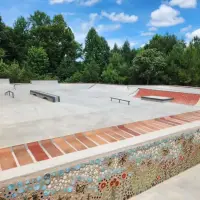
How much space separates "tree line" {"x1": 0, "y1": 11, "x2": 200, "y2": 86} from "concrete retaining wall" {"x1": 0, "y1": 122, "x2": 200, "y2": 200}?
48.0 ft

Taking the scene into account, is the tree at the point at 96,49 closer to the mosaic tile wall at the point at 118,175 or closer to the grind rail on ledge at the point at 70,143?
the grind rail on ledge at the point at 70,143

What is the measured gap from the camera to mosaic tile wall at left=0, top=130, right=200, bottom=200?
6.33 feet

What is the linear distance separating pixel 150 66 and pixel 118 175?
57.8ft

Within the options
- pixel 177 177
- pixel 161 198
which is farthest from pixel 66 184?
pixel 177 177

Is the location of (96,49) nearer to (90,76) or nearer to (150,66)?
(90,76)

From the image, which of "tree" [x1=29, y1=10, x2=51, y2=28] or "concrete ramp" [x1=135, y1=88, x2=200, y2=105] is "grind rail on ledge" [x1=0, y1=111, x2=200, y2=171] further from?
"tree" [x1=29, y1=10, x2=51, y2=28]

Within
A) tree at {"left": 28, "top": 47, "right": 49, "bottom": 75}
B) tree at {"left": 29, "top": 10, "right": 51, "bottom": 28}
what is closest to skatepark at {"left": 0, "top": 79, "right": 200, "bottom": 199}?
tree at {"left": 28, "top": 47, "right": 49, "bottom": 75}

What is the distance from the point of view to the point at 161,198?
8.70 ft

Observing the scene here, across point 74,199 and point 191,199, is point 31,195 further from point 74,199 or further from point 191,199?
point 191,199

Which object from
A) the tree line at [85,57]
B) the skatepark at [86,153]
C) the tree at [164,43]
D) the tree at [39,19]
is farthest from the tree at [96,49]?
the skatepark at [86,153]

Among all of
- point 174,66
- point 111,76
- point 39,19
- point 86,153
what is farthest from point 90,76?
point 86,153

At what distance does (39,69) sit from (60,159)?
79.4 ft

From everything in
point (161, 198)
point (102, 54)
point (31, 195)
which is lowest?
point (161, 198)

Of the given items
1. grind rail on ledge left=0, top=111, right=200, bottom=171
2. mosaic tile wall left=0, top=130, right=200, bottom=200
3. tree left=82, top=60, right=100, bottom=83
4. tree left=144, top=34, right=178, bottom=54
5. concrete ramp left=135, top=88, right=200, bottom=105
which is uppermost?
tree left=144, top=34, right=178, bottom=54
